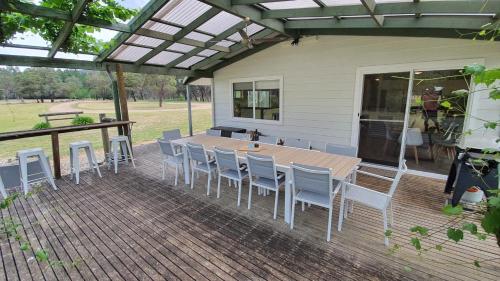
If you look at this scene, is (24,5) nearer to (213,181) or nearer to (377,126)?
(213,181)

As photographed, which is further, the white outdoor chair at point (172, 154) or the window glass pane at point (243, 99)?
the window glass pane at point (243, 99)

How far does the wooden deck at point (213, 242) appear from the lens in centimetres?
219

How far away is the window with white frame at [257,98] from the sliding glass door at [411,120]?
2.05 metres

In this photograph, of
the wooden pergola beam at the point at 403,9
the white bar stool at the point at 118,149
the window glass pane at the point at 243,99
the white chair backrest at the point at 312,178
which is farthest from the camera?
the window glass pane at the point at 243,99

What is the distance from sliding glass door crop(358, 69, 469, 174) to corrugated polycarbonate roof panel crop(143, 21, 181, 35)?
12.0ft

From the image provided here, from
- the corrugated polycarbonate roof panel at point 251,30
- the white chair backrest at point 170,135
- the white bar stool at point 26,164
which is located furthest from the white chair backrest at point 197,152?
the corrugated polycarbonate roof panel at point 251,30

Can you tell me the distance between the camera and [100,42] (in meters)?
4.57

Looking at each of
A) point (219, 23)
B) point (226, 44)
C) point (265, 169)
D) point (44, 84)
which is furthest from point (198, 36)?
point (44, 84)

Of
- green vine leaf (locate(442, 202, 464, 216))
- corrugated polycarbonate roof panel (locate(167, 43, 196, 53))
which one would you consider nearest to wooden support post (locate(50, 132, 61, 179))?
corrugated polycarbonate roof panel (locate(167, 43, 196, 53))

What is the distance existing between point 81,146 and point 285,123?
429 centimetres

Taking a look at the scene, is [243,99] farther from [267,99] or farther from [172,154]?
[172,154]

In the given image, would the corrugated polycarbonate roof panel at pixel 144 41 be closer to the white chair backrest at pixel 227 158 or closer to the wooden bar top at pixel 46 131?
the wooden bar top at pixel 46 131

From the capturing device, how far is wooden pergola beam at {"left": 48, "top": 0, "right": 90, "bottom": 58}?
303 centimetres

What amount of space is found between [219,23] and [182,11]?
0.79 meters
